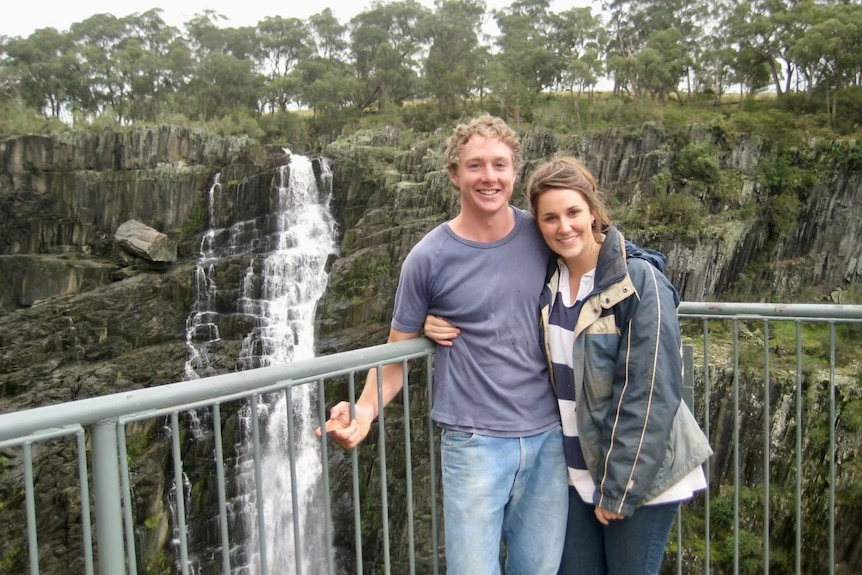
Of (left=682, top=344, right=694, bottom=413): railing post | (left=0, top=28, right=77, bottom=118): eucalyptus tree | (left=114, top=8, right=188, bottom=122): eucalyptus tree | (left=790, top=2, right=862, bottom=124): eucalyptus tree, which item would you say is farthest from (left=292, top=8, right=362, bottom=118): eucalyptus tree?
(left=682, top=344, right=694, bottom=413): railing post

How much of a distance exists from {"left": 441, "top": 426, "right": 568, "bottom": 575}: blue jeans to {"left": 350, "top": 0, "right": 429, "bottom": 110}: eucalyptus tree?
29895 mm

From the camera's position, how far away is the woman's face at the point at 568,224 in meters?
2.10

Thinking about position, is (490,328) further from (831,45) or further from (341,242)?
(831,45)

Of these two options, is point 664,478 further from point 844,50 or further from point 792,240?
point 844,50

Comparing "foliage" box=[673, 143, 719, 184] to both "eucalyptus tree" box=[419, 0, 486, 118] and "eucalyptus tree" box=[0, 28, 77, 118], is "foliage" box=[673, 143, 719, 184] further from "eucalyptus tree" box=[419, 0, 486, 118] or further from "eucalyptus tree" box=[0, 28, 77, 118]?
"eucalyptus tree" box=[0, 28, 77, 118]

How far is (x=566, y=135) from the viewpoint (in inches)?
752

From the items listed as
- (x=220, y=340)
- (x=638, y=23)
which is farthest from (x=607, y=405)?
(x=638, y=23)

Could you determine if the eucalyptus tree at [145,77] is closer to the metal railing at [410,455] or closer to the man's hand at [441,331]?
the metal railing at [410,455]

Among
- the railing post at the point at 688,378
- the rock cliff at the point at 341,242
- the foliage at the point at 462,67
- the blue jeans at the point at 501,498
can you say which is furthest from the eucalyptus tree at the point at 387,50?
the blue jeans at the point at 501,498

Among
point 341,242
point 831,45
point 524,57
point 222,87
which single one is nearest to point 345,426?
point 341,242

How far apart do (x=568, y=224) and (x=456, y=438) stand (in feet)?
2.67

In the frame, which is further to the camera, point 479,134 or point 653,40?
point 653,40

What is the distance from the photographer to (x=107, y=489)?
5.64ft

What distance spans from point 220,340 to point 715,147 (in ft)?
47.4
